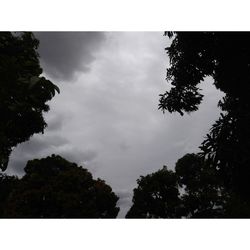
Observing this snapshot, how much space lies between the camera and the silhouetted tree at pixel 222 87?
28.9 feet

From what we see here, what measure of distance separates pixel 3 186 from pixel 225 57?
16868 mm

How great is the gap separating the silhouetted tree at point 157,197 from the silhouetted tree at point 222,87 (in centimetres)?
1802

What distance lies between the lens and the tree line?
17.6 ft

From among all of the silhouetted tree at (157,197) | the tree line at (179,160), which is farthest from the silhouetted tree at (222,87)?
the silhouetted tree at (157,197)

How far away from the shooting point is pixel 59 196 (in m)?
26.3

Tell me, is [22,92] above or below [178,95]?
below

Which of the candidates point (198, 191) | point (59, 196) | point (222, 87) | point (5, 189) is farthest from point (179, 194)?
point (222, 87)

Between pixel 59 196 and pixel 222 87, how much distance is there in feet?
59.1

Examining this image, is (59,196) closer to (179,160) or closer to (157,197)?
(157,197)

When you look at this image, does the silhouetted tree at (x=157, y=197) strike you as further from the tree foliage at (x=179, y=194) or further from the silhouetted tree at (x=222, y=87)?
the silhouetted tree at (x=222, y=87)

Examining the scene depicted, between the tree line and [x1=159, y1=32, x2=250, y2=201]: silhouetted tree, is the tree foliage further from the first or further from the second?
[x1=159, y1=32, x2=250, y2=201]: silhouetted tree
